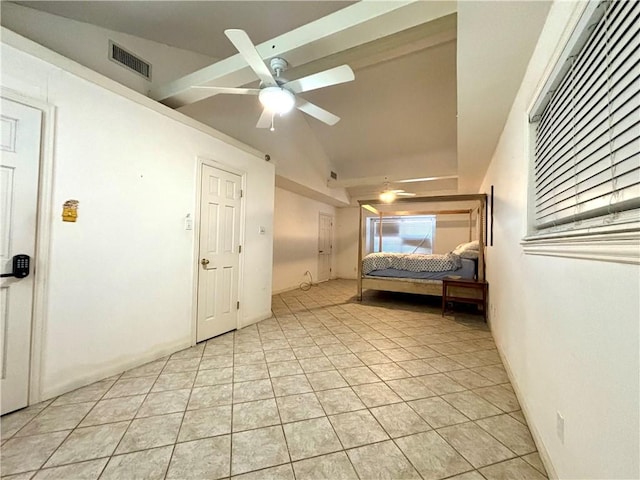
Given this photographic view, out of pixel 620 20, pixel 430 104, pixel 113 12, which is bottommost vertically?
pixel 620 20

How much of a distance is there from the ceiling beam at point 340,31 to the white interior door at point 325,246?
5179mm

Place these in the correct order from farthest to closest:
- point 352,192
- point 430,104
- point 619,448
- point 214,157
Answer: point 352,192, point 430,104, point 214,157, point 619,448

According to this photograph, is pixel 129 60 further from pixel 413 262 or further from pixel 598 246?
pixel 413 262

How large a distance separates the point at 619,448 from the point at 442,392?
1.32m

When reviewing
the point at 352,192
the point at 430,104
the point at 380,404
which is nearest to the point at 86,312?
the point at 380,404

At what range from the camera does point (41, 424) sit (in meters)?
1.58

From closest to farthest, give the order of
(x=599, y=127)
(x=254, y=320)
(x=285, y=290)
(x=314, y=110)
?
(x=599, y=127), (x=314, y=110), (x=254, y=320), (x=285, y=290)

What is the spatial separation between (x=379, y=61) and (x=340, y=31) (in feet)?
8.07

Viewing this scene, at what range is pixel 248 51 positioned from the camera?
1.66 m

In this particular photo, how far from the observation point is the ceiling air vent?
250 cm

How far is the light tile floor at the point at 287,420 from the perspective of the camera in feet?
4.26

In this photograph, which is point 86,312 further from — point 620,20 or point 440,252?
point 440,252

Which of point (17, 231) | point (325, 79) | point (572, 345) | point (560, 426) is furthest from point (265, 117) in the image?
point (560, 426)

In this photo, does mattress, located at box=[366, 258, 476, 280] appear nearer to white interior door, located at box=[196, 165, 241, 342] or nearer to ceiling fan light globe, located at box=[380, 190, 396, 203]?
ceiling fan light globe, located at box=[380, 190, 396, 203]
